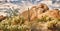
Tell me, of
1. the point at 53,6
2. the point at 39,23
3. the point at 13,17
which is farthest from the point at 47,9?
the point at 13,17

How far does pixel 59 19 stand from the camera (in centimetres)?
205

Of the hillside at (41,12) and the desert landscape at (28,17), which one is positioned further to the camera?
the hillside at (41,12)

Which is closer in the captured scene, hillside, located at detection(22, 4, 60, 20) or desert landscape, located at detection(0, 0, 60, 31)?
desert landscape, located at detection(0, 0, 60, 31)

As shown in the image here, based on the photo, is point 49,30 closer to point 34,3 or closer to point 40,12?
point 40,12

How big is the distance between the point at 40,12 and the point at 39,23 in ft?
0.60

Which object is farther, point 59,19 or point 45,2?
point 45,2

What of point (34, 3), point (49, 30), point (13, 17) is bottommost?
point (49, 30)

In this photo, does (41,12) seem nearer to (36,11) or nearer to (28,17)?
(36,11)

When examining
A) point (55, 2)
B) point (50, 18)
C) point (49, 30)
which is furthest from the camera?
point (55, 2)

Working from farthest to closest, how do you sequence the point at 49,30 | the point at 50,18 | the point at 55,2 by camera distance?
the point at 55,2 → the point at 50,18 → the point at 49,30

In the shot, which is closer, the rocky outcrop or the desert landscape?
the desert landscape

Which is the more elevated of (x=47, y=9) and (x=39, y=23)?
(x=47, y=9)

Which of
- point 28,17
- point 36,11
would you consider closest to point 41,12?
point 36,11

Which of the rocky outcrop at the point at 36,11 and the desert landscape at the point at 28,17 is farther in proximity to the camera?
the rocky outcrop at the point at 36,11
